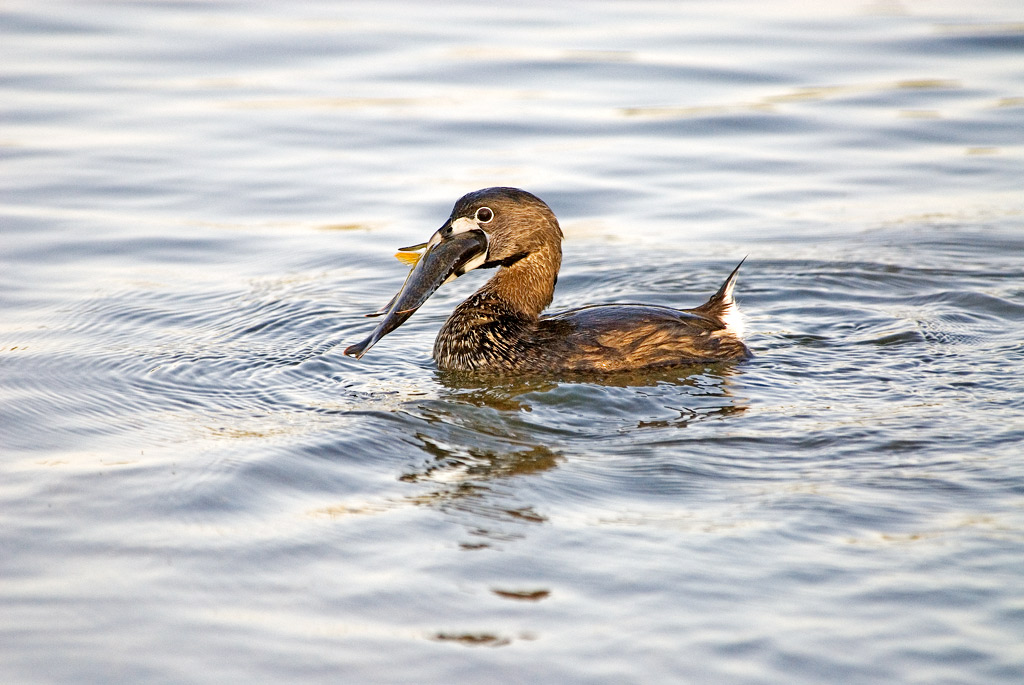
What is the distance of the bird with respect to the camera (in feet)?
23.4

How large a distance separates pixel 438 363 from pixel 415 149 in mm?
5069

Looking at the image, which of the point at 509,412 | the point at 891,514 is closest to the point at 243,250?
the point at 509,412

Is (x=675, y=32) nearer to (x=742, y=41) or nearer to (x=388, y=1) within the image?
(x=742, y=41)

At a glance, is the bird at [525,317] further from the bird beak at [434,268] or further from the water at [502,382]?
the water at [502,382]

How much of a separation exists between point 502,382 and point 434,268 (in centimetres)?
77

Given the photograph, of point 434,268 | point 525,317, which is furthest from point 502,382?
point 434,268

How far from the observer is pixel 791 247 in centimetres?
977

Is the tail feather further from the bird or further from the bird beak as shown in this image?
the bird beak

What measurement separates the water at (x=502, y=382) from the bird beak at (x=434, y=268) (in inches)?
13.2

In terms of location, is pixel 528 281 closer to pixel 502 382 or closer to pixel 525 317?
pixel 525 317

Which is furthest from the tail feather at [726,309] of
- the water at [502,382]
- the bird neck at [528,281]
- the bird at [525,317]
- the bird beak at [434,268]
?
the bird beak at [434,268]

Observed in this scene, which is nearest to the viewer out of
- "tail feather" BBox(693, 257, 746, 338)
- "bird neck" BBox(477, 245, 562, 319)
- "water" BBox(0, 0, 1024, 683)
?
"water" BBox(0, 0, 1024, 683)

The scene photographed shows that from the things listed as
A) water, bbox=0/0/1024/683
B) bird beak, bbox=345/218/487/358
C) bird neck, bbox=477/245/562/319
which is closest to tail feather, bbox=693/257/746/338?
water, bbox=0/0/1024/683

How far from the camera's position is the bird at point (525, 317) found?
281 inches
